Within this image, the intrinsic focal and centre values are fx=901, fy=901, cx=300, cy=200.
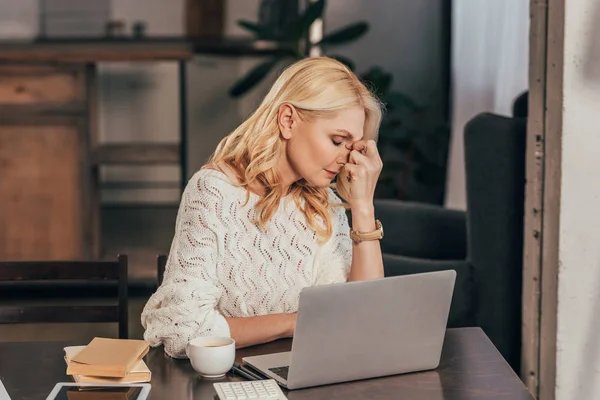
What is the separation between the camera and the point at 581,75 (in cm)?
234

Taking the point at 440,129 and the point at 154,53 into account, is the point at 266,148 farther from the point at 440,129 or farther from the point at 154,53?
the point at 440,129

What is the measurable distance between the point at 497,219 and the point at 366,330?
1511 millimetres

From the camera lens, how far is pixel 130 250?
16.2 feet

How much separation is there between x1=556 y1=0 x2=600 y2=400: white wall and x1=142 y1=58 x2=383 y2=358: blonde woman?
2.62ft

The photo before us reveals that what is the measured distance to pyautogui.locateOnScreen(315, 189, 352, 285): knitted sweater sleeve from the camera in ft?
5.87

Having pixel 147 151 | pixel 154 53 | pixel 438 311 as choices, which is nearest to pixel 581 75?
pixel 438 311

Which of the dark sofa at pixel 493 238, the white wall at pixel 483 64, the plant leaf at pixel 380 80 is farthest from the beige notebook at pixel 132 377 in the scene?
the plant leaf at pixel 380 80

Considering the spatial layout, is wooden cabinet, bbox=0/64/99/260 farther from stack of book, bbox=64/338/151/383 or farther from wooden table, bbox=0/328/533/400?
stack of book, bbox=64/338/151/383

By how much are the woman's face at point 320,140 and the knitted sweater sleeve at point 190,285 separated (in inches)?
7.1

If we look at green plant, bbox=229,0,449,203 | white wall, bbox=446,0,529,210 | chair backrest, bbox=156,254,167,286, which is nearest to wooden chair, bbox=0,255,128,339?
chair backrest, bbox=156,254,167,286

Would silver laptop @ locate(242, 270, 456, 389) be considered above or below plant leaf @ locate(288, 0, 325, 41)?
below

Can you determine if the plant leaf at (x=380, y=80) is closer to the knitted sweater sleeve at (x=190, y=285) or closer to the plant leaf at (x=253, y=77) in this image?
the plant leaf at (x=253, y=77)

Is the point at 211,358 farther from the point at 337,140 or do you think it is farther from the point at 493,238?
the point at 493,238

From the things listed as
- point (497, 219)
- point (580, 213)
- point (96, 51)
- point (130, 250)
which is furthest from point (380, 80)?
point (580, 213)
